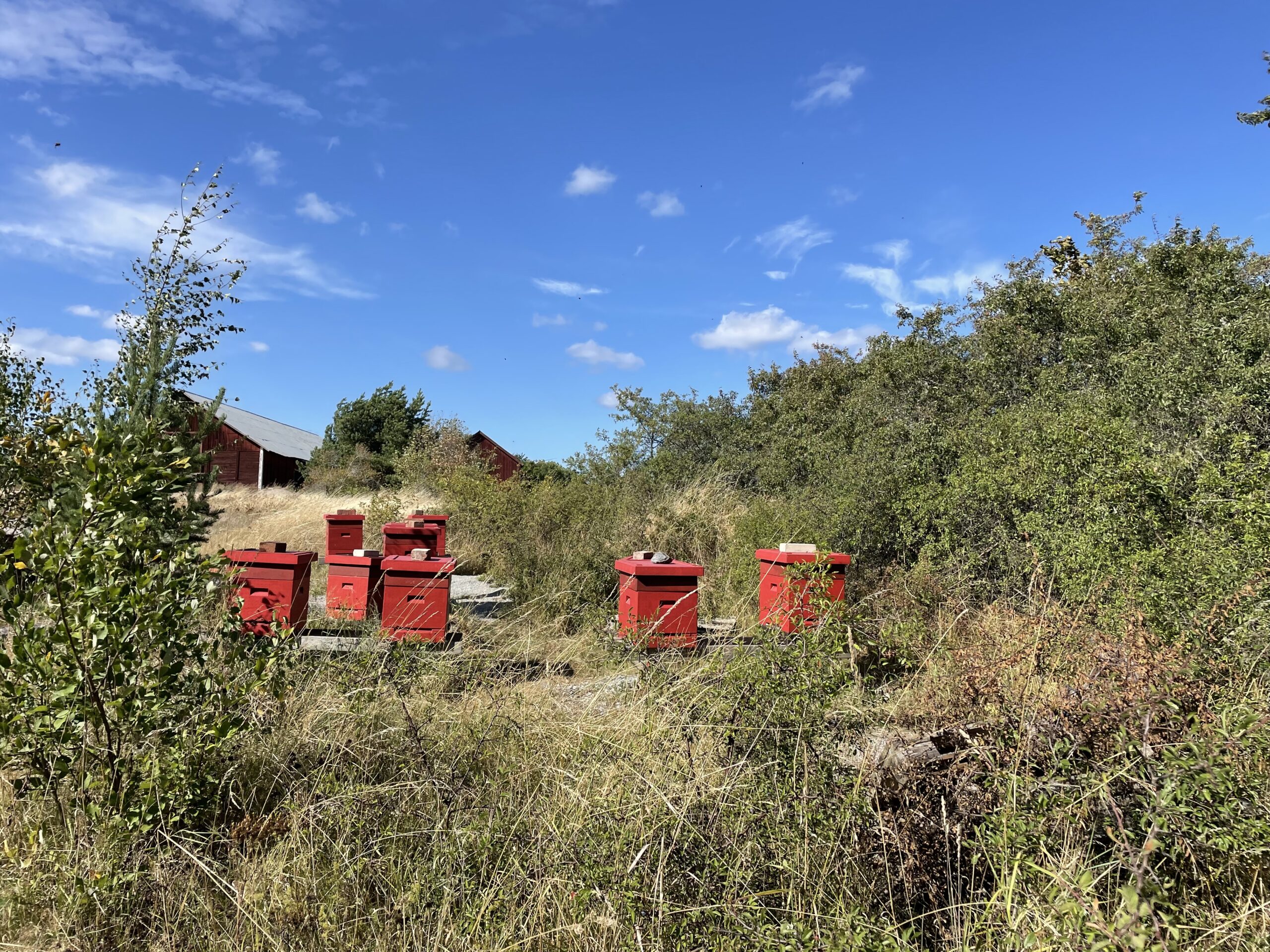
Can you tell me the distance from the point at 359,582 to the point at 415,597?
2.76ft

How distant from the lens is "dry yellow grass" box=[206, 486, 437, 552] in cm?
1235

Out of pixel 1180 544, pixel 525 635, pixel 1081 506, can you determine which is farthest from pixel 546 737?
pixel 1081 506

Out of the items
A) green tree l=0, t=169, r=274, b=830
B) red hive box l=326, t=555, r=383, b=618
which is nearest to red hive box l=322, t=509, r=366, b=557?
red hive box l=326, t=555, r=383, b=618

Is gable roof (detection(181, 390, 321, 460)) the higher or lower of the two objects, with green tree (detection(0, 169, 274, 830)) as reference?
higher

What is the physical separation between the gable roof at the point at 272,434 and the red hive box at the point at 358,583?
25.3m

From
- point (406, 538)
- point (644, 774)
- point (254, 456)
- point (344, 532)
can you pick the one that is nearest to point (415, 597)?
point (644, 774)

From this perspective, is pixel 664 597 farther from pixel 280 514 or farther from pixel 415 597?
pixel 280 514

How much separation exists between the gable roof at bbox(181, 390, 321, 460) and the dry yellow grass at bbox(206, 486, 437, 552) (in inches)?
377

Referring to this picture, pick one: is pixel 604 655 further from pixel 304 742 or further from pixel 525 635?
pixel 304 742

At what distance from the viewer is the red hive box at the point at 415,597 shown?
16.5 feet

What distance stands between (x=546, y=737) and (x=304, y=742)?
3.13ft

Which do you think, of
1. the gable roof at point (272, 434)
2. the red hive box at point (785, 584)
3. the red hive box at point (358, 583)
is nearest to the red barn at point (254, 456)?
the gable roof at point (272, 434)

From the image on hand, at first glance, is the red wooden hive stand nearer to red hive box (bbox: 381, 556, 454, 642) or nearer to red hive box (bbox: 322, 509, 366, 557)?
red hive box (bbox: 381, 556, 454, 642)

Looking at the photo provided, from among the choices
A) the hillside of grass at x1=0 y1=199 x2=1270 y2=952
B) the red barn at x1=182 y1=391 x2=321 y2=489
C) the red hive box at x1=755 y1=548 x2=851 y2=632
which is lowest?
the hillside of grass at x1=0 y1=199 x2=1270 y2=952
